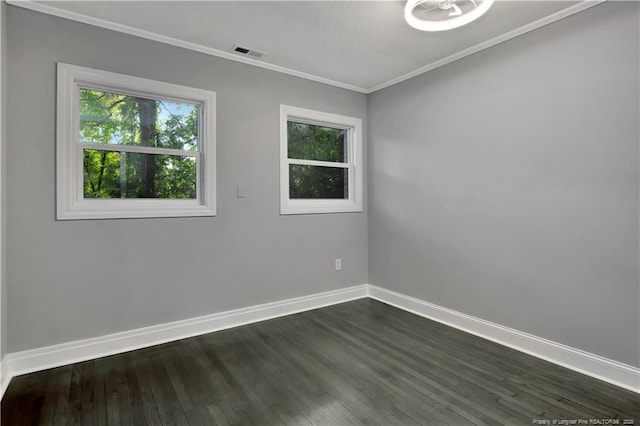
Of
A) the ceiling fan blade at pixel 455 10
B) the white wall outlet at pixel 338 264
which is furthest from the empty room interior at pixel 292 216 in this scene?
the white wall outlet at pixel 338 264

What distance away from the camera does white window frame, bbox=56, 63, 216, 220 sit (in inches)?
91.9

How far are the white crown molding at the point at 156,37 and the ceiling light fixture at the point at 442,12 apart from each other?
1.42m

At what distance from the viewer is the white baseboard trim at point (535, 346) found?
2.09m

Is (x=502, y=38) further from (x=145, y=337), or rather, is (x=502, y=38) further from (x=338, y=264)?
(x=145, y=337)

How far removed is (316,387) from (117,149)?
2295mm

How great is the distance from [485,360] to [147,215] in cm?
282

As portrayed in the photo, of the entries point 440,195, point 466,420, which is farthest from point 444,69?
point 466,420

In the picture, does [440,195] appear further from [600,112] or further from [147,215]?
[147,215]

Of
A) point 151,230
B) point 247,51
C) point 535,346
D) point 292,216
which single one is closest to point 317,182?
point 292,216

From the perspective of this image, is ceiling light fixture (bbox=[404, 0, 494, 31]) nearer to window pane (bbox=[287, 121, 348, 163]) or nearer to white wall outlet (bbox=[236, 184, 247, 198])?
window pane (bbox=[287, 121, 348, 163])

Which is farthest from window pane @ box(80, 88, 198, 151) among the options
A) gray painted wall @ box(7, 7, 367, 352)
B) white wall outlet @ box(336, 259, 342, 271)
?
white wall outlet @ box(336, 259, 342, 271)

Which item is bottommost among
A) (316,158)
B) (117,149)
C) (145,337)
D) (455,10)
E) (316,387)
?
(316,387)

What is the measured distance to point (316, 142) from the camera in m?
3.74

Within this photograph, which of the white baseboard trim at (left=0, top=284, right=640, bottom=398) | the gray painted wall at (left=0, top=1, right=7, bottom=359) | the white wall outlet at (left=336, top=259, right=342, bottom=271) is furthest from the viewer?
the white wall outlet at (left=336, top=259, right=342, bottom=271)
